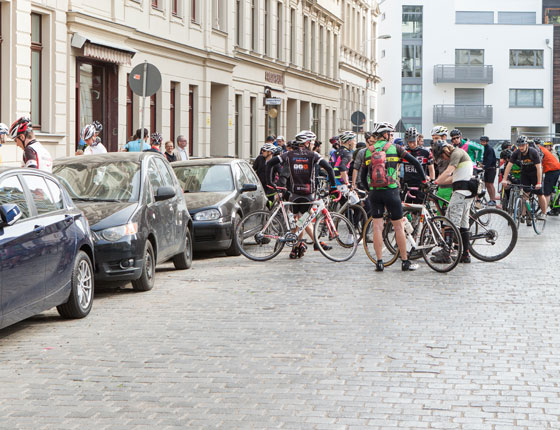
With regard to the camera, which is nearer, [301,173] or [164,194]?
[164,194]

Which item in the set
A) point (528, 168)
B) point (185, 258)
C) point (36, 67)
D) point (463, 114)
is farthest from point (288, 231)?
point (463, 114)

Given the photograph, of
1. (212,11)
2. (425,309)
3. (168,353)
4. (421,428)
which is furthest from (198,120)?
(421,428)

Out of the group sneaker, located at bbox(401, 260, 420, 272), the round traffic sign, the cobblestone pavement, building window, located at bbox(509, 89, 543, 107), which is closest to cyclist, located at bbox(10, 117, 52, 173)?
the cobblestone pavement

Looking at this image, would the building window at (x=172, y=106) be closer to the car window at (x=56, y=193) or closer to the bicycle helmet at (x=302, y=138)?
the bicycle helmet at (x=302, y=138)

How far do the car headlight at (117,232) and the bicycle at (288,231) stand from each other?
3.89 metres

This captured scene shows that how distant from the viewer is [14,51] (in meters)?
20.4

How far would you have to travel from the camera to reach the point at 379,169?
44.1 feet

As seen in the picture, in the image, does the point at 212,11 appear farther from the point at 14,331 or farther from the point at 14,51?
the point at 14,331

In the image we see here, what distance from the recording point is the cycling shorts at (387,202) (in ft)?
44.4

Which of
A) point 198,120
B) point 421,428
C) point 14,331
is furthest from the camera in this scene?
point 198,120

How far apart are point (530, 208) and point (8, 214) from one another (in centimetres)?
1458

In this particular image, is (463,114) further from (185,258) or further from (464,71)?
(185,258)

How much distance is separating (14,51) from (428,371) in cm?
1503

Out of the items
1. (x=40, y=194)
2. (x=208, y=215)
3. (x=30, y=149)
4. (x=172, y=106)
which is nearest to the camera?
(x=40, y=194)
